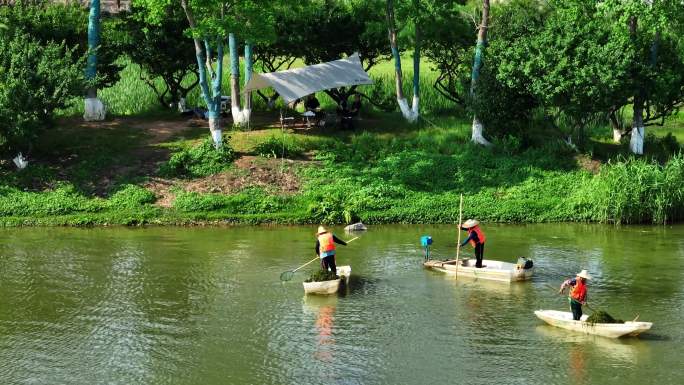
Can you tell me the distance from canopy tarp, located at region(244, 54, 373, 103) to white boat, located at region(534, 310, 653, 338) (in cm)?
2088

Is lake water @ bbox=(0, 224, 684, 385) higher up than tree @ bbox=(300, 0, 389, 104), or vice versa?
tree @ bbox=(300, 0, 389, 104)

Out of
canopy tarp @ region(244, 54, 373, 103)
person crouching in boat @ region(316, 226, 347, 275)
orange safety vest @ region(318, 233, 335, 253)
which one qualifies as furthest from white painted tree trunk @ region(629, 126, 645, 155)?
orange safety vest @ region(318, 233, 335, 253)

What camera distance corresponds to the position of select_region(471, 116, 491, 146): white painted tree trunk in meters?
42.0

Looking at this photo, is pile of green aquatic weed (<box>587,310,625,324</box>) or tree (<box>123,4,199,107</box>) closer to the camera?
pile of green aquatic weed (<box>587,310,625,324</box>)

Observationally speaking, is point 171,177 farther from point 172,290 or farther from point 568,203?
point 568,203

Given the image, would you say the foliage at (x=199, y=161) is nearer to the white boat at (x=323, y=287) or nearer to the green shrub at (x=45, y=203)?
the green shrub at (x=45, y=203)

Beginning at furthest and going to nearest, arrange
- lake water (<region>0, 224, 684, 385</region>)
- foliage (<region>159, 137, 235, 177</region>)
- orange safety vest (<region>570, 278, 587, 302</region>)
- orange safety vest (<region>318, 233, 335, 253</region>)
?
foliage (<region>159, 137, 235, 177</region>) < orange safety vest (<region>318, 233, 335, 253</region>) < orange safety vest (<region>570, 278, 587, 302</region>) < lake water (<region>0, 224, 684, 385</region>)

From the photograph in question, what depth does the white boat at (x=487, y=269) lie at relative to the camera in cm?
2648

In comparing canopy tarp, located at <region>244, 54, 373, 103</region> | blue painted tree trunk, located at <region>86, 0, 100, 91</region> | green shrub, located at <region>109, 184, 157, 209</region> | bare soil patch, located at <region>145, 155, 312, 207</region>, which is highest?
blue painted tree trunk, located at <region>86, 0, 100, 91</region>

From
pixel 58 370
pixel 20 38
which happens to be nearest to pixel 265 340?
pixel 58 370

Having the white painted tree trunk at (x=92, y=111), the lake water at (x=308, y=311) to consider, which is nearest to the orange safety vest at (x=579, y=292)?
the lake water at (x=308, y=311)

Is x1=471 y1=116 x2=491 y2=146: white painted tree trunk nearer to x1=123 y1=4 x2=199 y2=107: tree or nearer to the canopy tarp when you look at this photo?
the canopy tarp

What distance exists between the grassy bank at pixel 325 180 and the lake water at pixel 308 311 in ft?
5.85

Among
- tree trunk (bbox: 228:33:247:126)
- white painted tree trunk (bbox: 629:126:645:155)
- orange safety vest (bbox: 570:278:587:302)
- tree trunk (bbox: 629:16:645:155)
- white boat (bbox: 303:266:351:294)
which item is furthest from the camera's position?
tree trunk (bbox: 228:33:247:126)
